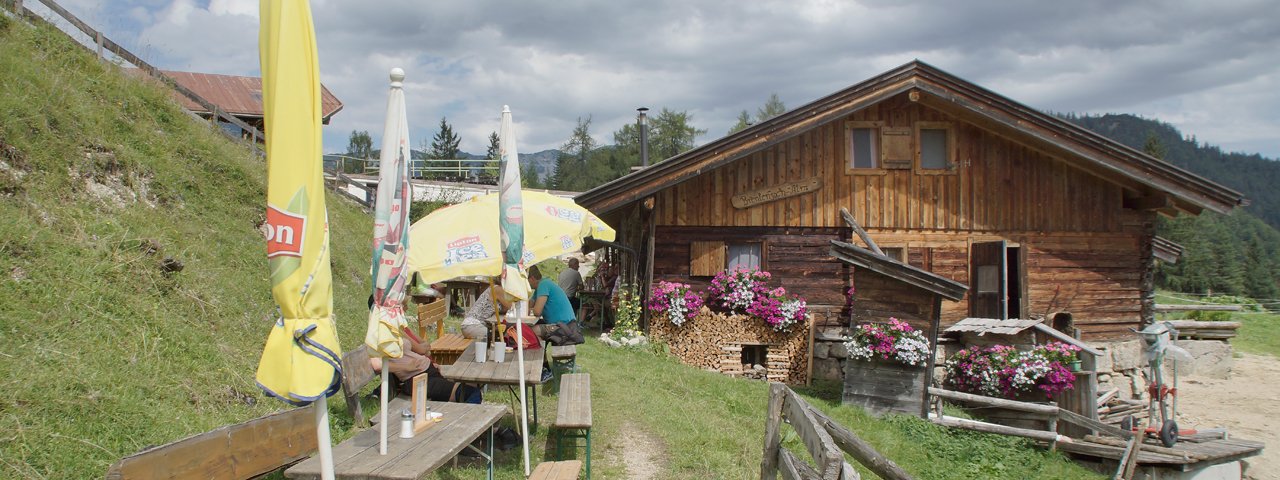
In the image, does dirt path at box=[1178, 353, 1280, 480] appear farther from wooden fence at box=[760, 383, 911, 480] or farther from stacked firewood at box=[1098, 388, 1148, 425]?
wooden fence at box=[760, 383, 911, 480]

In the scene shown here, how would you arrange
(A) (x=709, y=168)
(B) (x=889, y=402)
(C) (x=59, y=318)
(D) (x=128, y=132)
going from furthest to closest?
(A) (x=709, y=168) → (B) (x=889, y=402) → (D) (x=128, y=132) → (C) (x=59, y=318)

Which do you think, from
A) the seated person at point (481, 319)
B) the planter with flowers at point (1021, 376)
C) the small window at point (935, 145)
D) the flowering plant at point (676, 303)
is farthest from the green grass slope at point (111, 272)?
the small window at point (935, 145)

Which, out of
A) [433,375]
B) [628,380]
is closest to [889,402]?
[628,380]

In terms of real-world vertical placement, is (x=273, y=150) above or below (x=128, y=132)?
below

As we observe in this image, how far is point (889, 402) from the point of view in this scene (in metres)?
11.4

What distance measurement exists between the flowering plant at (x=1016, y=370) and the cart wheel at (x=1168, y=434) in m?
1.23

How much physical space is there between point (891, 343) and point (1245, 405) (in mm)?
10395

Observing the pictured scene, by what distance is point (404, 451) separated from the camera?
Answer: 444 centimetres

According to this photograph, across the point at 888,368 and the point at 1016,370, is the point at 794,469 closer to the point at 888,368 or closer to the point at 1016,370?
the point at 888,368

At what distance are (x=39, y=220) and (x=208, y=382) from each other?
8.40 ft

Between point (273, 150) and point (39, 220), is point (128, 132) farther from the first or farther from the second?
point (273, 150)

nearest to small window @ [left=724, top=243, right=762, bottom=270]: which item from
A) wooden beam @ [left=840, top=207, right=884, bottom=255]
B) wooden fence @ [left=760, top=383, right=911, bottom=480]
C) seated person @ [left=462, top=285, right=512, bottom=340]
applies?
wooden beam @ [left=840, top=207, right=884, bottom=255]

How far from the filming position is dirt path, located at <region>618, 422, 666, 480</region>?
6.55 metres

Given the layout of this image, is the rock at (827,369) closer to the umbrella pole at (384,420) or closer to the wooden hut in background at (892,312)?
the wooden hut in background at (892,312)
